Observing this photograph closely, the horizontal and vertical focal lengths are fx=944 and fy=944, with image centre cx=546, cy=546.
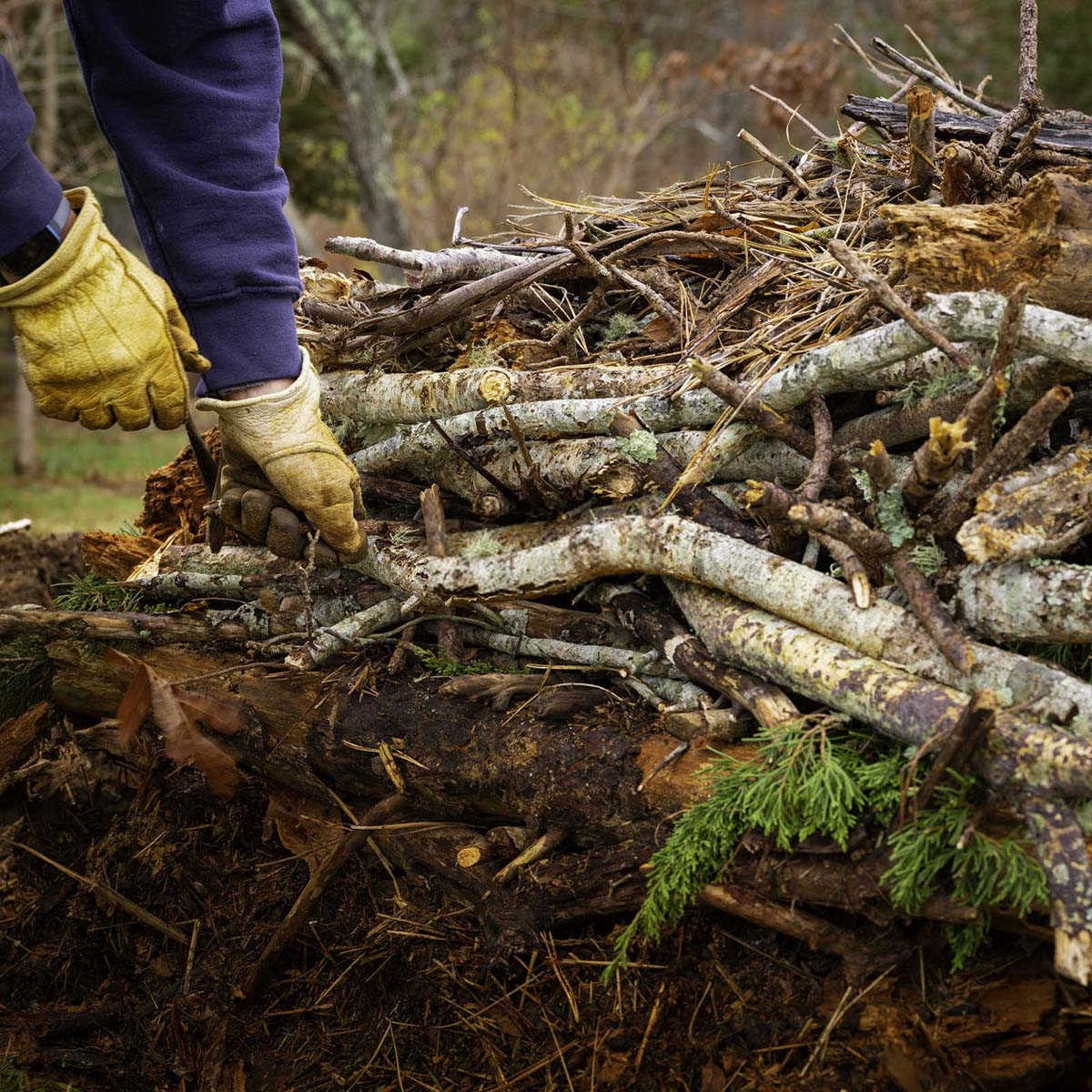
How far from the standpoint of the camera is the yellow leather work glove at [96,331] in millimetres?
2016

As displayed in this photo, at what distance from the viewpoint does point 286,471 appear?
2469 mm

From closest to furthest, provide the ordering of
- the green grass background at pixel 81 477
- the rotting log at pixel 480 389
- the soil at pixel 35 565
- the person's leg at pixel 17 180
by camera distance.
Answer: the person's leg at pixel 17 180 < the rotting log at pixel 480 389 < the soil at pixel 35 565 < the green grass background at pixel 81 477

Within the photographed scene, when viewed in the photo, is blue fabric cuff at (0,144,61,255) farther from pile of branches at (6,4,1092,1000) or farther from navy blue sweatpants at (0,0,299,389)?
pile of branches at (6,4,1092,1000)

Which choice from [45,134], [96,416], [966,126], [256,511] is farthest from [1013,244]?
[45,134]

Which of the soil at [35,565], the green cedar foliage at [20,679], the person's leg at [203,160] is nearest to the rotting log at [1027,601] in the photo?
the person's leg at [203,160]

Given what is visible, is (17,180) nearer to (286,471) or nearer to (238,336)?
(238,336)

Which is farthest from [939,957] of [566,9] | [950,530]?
[566,9]

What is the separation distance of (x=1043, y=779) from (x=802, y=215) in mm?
1975

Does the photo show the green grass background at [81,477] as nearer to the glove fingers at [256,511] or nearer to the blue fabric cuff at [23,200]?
the glove fingers at [256,511]

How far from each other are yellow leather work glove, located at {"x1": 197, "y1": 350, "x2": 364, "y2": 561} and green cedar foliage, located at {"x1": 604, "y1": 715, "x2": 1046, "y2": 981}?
1244 millimetres

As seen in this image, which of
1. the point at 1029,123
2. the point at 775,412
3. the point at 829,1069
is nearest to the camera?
the point at 829,1069

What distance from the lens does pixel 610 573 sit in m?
2.28

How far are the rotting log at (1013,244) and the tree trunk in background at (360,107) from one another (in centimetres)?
953

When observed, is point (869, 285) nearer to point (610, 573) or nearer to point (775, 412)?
point (775, 412)
